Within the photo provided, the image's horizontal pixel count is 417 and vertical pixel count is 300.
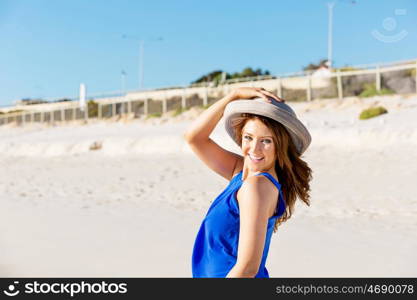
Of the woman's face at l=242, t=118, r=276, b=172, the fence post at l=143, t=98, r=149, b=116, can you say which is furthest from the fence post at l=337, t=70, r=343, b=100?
the woman's face at l=242, t=118, r=276, b=172

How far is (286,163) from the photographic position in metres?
1.75

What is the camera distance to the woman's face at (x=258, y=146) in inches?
65.8

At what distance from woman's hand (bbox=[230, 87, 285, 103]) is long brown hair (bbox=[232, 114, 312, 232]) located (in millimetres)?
77

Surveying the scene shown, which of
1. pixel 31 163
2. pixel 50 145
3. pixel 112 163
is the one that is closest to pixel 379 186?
pixel 112 163

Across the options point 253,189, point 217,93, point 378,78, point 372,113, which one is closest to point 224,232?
point 253,189

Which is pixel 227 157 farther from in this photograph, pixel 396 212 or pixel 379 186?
pixel 379 186

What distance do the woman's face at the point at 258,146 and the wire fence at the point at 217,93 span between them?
22.7 m

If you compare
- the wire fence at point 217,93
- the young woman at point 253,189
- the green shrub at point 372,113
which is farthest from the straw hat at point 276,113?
the wire fence at point 217,93

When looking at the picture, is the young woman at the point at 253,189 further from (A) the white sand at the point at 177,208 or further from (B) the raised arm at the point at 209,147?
(A) the white sand at the point at 177,208

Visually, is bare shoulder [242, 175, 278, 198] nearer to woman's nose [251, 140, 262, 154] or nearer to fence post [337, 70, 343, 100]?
woman's nose [251, 140, 262, 154]

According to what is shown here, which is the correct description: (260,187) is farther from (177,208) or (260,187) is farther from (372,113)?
(372,113)

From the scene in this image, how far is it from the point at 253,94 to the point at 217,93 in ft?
109

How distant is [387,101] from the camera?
1892cm

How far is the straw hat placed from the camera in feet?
5.51
